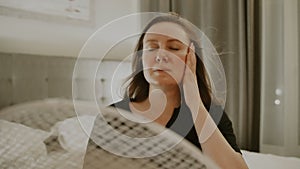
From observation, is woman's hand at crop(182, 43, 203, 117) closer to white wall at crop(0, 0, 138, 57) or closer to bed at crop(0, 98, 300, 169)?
bed at crop(0, 98, 300, 169)

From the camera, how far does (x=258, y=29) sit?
84.9 inches

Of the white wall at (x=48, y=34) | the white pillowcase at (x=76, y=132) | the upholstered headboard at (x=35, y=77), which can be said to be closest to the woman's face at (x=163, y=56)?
the white pillowcase at (x=76, y=132)

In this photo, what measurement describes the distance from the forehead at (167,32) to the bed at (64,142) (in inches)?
10.2

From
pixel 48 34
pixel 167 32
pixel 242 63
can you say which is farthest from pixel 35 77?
pixel 167 32

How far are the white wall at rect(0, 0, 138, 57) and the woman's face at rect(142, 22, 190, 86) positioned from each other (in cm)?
139

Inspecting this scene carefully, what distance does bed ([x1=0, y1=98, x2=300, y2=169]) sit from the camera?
0.50 m

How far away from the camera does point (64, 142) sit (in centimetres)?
54

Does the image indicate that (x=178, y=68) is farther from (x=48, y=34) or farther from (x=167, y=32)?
(x=48, y=34)

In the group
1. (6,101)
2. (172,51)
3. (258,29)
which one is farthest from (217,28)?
(172,51)

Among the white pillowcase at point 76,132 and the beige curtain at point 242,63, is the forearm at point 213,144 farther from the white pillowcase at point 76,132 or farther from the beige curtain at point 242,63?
the beige curtain at point 242,63

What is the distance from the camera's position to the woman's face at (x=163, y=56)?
681 mm

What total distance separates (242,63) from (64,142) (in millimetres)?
1739

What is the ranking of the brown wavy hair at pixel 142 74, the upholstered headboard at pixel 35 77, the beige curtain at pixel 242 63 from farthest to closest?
the beige curtain at pixel 242 63 < the upholstered headboard at pixel 35 77 < the brown wavy hair at pixel 142 74

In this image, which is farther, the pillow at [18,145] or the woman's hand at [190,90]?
the woman's hand at [190,90]
